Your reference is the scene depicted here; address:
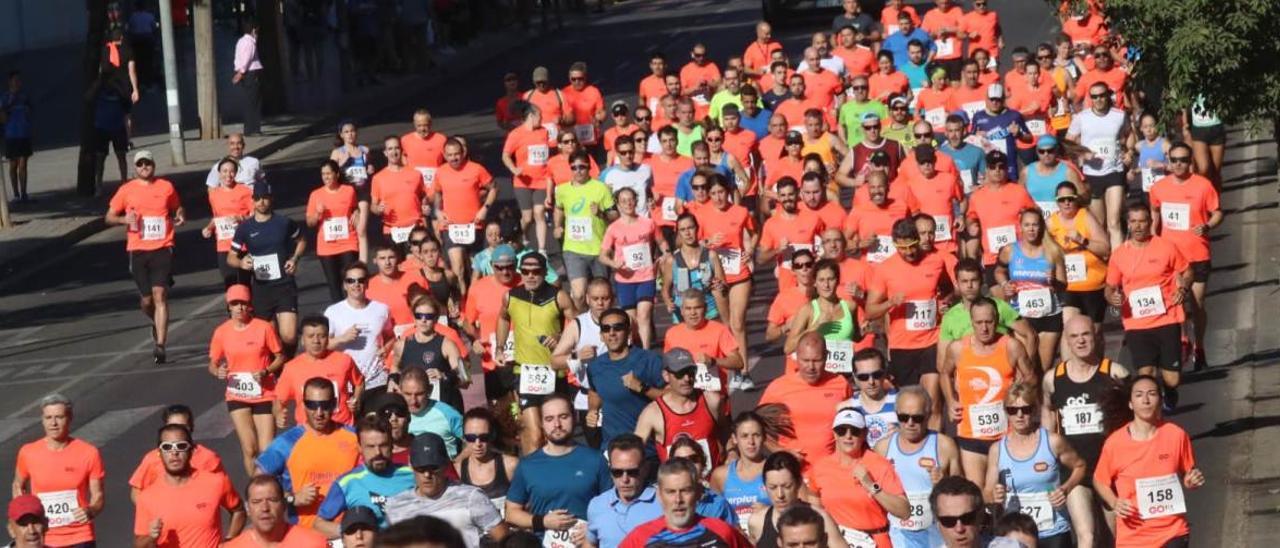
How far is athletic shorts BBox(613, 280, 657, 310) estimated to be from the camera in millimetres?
19266

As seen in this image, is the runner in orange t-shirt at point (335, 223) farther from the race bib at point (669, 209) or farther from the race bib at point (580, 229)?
the race bib at point (669, 209)

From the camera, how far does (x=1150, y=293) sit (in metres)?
16.5

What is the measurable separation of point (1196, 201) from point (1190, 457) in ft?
21.5

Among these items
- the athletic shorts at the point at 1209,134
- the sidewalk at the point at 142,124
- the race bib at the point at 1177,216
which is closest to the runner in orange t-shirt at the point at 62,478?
the race bib at the point at 1177,216

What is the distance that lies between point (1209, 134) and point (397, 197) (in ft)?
25.9

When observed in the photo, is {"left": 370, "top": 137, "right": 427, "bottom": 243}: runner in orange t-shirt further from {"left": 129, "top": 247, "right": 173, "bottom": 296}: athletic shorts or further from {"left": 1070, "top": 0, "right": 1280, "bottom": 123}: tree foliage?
{"left": 1070, "top": 0, "right": 1280, "bottom": 123}: tree foliage

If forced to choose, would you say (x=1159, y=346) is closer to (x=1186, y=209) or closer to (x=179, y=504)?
(x=1186, y=209)

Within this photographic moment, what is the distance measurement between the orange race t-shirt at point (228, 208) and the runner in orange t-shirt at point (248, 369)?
16.8 ft

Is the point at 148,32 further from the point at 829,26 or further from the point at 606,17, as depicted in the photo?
the point at 606,17

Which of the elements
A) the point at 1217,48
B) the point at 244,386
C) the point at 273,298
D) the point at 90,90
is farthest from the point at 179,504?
the point at 90,90

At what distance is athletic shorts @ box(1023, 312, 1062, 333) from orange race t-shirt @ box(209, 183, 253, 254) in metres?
7.26

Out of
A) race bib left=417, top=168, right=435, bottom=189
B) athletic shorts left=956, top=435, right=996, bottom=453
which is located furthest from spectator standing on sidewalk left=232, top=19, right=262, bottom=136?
athletic shorts left=956, top=435, right=996, bottom=453

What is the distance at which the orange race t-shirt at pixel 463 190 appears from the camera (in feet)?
71.3

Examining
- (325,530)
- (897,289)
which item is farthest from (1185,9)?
(325,530)
